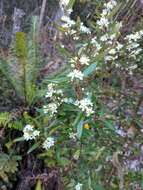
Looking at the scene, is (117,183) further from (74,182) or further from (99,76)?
(99,76)

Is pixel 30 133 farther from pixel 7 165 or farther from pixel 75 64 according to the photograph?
pixel 75 64

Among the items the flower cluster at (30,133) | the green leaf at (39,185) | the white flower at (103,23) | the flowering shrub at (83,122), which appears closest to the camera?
the flowering shrub at (83,122)

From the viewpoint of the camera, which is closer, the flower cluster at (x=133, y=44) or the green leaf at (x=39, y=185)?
the green leaf at (x=39, y=185)

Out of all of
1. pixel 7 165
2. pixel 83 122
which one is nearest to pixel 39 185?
pixel 7 165

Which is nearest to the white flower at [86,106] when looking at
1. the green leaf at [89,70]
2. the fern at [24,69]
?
the green leaf at [89,70]

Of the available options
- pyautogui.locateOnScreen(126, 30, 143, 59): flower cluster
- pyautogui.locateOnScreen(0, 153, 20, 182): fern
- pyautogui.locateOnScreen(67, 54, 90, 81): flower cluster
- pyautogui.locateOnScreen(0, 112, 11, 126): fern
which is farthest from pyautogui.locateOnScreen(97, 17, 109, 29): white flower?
pyautogui.locateOnScreen(0, 153, 20, 182): fern

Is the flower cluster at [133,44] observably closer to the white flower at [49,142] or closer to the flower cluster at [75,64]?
the flower cluster at [75,64]

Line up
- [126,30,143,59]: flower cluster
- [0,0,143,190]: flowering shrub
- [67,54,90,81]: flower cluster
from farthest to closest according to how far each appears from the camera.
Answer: [126,30,143,59]: flower cluster
[0,0,143,190]: flowering shrub
[67,54,90,81]: flower cluster

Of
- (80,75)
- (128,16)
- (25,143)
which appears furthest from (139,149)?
(128,16)

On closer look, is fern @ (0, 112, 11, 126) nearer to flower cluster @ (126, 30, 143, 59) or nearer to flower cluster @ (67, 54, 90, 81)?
flower cluster @ (67, 54, 90, 81)
